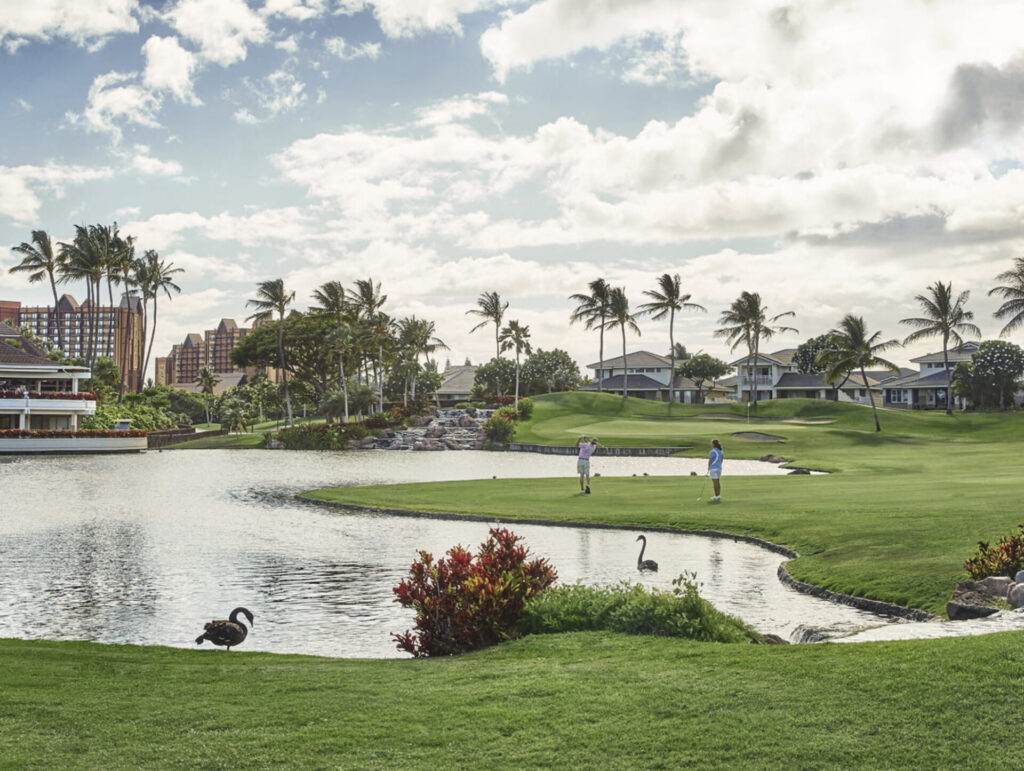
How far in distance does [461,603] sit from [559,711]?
14.0 feet

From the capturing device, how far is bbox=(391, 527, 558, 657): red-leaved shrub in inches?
460

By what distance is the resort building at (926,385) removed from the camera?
11538cm

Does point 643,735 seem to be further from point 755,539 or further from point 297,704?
point 755,539

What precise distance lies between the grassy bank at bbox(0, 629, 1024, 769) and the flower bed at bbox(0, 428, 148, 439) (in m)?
74.4

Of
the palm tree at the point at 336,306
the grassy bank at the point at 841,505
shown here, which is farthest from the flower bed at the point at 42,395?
the grassy bank at the point at 841,505

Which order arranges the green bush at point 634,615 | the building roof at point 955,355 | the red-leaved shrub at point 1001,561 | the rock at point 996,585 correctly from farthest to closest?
the building roof at point 955,355 < the red-leaved shrub at point 1001,561 < the rock at point 996,585 < the green bush at point 634,615

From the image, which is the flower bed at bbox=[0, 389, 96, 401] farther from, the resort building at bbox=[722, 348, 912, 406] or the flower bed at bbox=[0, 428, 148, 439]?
the resort building at bbox=[722, 348, 912, 406]

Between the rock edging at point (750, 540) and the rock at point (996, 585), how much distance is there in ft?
2.59

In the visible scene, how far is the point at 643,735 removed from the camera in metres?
7.05

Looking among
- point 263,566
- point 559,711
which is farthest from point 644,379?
point 559,711

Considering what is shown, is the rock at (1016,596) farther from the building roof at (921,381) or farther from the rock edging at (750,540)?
the building roof at (921,381)

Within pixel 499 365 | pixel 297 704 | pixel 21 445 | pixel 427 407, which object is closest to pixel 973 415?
pixel 427 407

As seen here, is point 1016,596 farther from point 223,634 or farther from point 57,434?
point 57,434

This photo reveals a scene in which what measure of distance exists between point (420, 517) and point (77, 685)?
19664 millimetres
